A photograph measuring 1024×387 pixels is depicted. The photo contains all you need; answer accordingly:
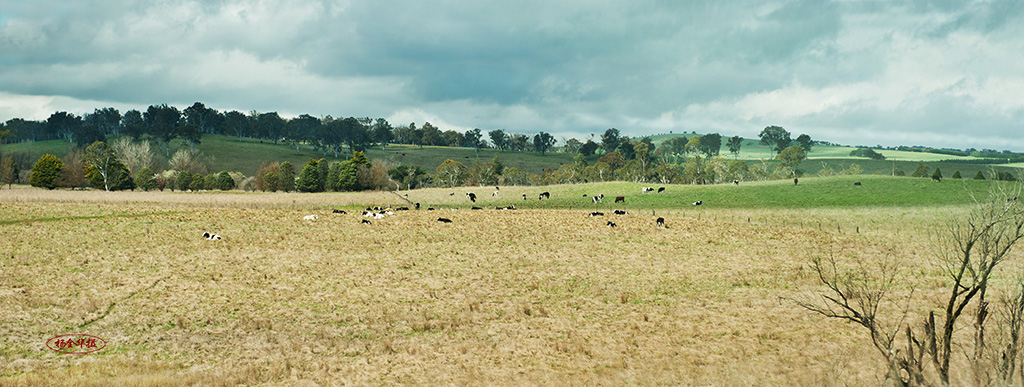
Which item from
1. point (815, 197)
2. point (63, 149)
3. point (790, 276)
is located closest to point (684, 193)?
point (815, 197)

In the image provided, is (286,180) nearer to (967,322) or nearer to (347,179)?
(347,179)

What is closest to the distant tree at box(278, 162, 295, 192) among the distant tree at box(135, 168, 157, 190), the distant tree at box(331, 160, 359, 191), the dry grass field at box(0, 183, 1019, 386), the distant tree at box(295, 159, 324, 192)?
the distant tree at box(295, 159, 324, 192)

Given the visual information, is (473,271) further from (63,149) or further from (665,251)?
(63,149)

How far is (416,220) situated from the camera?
4809 centimetres

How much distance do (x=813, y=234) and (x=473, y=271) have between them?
1144 inches

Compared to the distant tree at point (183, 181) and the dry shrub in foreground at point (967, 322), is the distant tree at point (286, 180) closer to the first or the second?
the distant tree at point (183, 181)

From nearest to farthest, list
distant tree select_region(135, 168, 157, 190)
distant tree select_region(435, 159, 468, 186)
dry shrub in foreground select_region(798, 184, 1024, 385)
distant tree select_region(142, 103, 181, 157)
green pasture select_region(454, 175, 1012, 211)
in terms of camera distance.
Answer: dry shrub in foreground select_region(798, 184, 1024, 385)
green pasture select_region(454, 175, 1012, 211)
distant tree select_region(135, 168, 157, 190)
distant tree select_region(435, 159, 468, 186)
distant tree select_region(142, 103, 181, 157)

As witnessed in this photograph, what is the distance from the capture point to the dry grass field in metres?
15.9

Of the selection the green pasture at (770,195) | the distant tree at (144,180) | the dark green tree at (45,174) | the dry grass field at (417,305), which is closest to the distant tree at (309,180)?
the green pasture at (770,195)

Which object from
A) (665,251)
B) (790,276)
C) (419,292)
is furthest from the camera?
(665,251)

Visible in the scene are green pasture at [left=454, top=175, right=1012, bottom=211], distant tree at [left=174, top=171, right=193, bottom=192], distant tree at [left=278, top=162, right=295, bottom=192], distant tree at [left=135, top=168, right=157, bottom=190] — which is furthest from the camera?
distant tree at [left=174, top=171, right=193, bottom=192]

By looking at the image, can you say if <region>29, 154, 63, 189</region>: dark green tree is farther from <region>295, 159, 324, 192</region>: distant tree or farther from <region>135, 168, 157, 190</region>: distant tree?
<region>295, 159, 324, 192</region>: distant tree

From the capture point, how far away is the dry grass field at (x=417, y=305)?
15.9m

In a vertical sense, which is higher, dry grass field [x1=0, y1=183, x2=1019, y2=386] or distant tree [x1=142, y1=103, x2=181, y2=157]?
distant tree [x1=142, y1=103, x2=181, y2=157]
